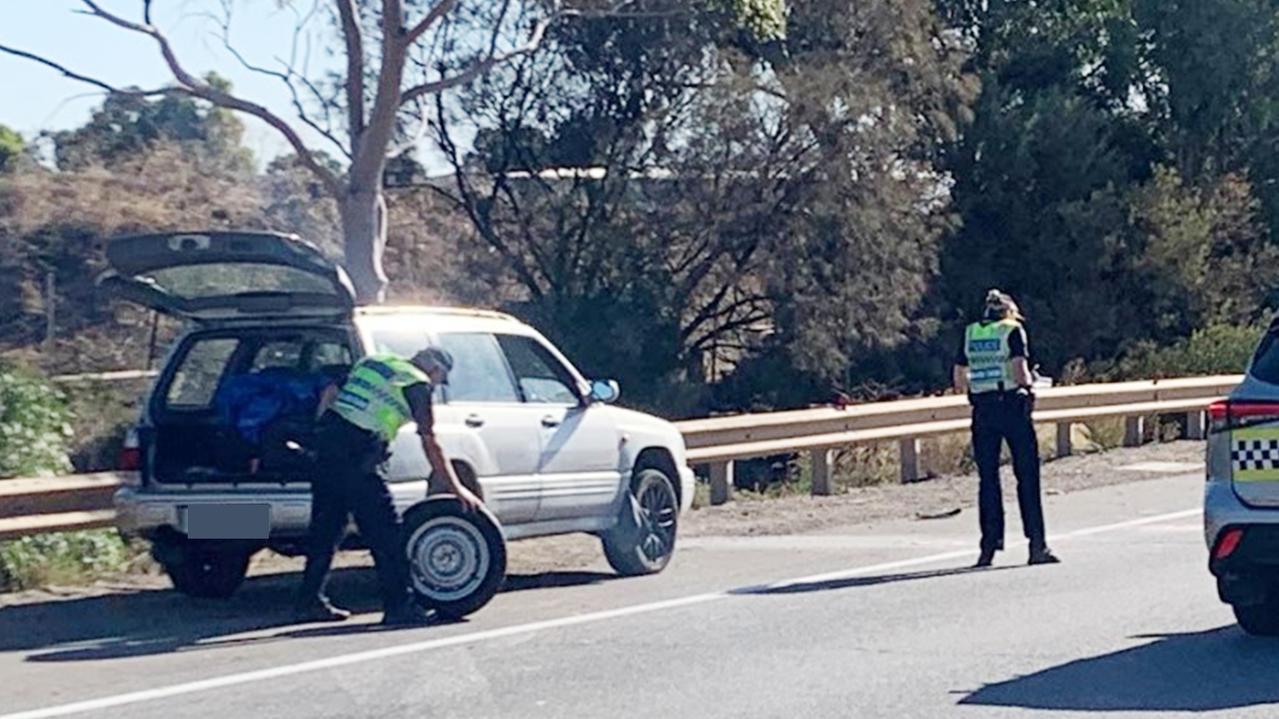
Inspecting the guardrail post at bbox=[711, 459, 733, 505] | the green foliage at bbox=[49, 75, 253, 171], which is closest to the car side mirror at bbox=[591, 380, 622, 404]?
the guardrail post at bbox=[711, 459, 733, 505]

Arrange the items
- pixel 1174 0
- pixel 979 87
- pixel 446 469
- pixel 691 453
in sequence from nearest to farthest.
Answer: pixel 446 469, pixel 691 453, pixel 979 87, pixel 1174 0

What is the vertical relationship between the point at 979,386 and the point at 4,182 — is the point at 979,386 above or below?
below

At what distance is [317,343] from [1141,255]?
1117 inches

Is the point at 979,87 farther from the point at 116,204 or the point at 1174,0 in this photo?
the point at 116,204

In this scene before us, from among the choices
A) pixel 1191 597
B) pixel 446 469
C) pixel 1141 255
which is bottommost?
pixel 1191 597

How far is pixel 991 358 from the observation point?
13.6 m

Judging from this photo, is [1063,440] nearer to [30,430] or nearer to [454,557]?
[30,430]

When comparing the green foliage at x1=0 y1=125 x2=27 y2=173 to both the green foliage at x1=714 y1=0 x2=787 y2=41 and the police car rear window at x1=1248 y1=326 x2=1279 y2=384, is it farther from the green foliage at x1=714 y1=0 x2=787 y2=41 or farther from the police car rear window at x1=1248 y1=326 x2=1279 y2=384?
the police car rear window at x1=1248 y1=326 x2=1279 y2=384

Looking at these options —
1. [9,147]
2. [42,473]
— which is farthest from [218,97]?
[9,147]

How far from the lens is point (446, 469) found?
1146 centimetres

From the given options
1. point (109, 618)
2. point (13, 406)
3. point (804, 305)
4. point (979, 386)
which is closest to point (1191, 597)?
point (979, 386)

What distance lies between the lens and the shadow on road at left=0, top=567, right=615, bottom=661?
10859 millimetres

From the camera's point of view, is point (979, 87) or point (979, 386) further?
point (979, 87)

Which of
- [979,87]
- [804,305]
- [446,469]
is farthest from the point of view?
[979,87]
